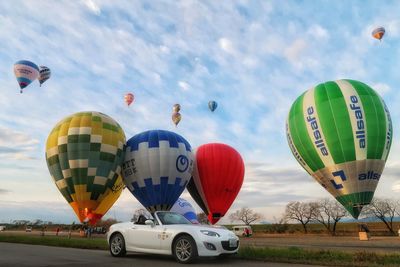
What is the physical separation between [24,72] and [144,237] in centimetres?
3836

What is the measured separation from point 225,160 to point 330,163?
11872mm

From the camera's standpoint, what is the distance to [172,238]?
12234mm

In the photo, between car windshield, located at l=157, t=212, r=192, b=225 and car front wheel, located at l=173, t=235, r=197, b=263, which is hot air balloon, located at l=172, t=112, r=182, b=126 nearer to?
car windshield, located at l=157, t=212, r=192, b=225

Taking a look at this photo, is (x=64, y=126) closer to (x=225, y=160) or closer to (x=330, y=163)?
(x=225, y=160)

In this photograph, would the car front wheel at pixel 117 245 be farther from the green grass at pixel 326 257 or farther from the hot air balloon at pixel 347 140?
the hot air balloon at pixel 347 140

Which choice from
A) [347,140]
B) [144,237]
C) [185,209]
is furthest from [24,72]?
[144,237]

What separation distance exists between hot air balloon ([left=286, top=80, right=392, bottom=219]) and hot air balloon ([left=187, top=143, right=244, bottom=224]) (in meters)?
9.37

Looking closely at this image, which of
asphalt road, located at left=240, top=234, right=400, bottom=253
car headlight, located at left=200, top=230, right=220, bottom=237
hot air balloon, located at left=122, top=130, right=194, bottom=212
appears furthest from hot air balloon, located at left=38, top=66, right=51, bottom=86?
car headlight, located at left=200, top=230, right=220, bottom=237

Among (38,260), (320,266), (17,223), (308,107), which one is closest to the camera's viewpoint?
(320,266)

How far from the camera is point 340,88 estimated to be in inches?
1230

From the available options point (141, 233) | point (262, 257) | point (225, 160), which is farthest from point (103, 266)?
point (225, 160)

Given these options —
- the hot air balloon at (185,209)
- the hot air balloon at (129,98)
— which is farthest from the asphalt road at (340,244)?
the hot air balloon at (129,98)

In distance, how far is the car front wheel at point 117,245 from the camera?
13.8m

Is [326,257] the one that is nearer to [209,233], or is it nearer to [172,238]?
[209,233]
